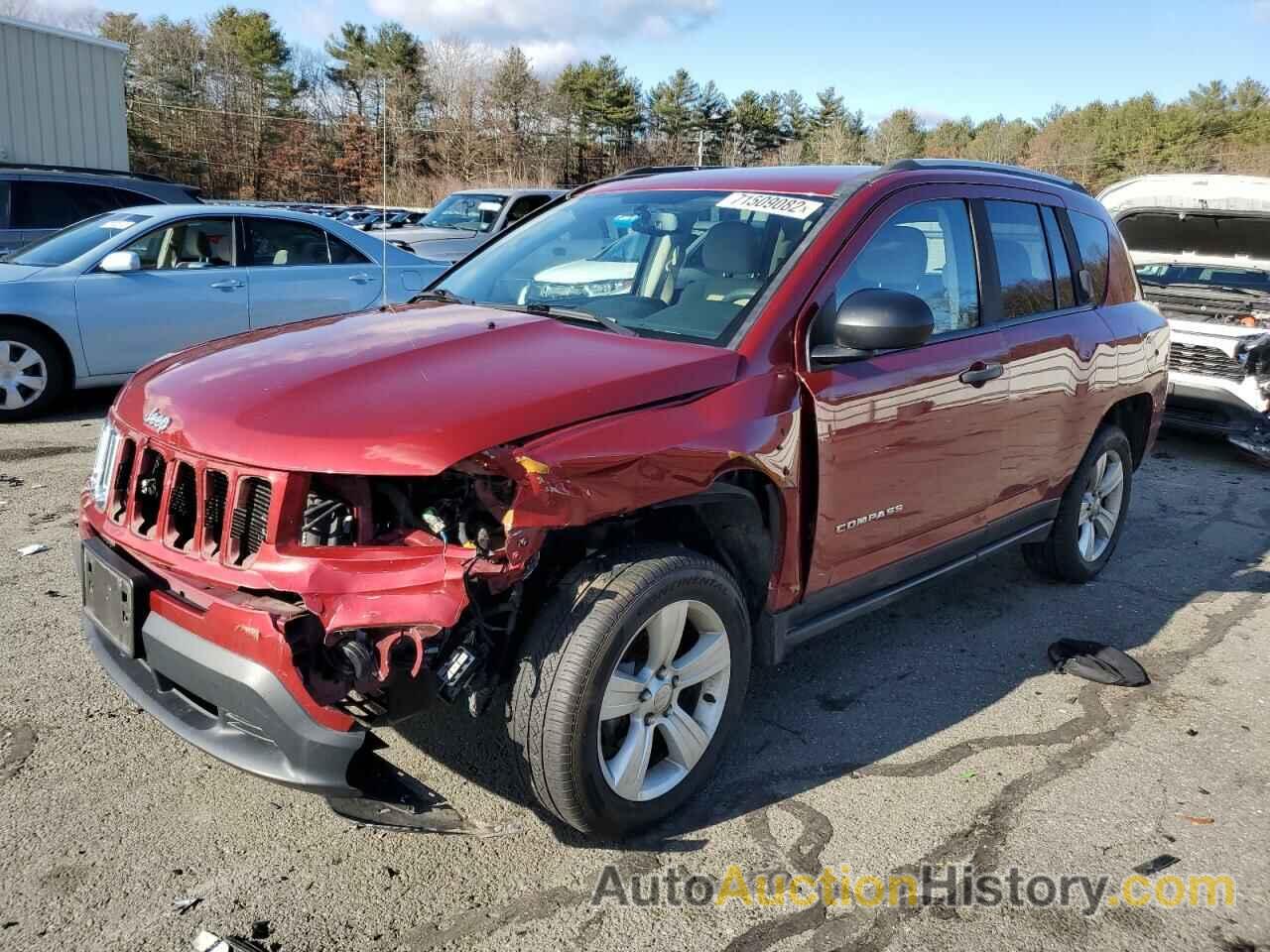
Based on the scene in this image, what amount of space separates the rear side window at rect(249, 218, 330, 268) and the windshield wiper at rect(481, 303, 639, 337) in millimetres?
5476

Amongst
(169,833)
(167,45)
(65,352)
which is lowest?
(169,833)

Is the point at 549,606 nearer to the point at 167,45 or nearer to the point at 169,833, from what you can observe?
the point at 169,833

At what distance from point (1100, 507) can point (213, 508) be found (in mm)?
4435

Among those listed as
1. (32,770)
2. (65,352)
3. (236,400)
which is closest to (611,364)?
(236,400)

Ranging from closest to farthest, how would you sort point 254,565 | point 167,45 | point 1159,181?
point 254,565
point 1159,181
point 167,45

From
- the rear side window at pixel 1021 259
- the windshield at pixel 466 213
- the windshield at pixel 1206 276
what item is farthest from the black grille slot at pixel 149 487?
the windshield at pixel 466 213

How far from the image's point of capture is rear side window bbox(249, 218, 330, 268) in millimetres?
8305

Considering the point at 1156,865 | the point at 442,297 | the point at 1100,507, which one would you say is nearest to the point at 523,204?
the point at 1100,507

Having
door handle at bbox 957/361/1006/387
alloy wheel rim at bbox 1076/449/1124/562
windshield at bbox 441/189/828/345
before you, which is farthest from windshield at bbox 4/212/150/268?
alloy wheel rim at bbox 1076/449/1124/562

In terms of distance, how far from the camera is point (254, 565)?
246 centimetres

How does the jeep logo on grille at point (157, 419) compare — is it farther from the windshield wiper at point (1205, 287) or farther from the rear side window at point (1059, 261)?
the windshield wiper at point (1205, 287)

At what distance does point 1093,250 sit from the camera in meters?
4.94

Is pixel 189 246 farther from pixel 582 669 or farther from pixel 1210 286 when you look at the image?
pixel 1210 286

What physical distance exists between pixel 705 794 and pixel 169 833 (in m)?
1.59
